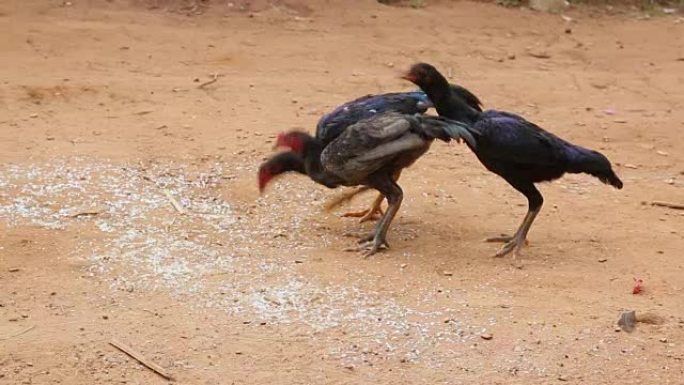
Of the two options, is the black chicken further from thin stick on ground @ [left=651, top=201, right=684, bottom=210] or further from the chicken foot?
thin stick on ground @ [left=651, top=201, right=684, bottom=210]

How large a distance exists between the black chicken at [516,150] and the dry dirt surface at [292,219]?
0.38 m

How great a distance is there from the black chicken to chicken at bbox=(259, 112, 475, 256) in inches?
4.6

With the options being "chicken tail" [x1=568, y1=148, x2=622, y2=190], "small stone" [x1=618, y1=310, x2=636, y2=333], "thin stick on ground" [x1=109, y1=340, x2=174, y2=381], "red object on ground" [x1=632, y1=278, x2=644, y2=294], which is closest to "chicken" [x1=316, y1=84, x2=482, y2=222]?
"chicken tail" [x1=568, y1=148, x2=622, y2=190]

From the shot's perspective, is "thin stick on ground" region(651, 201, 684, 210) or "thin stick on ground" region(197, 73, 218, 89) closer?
"thin stick on ground" region(651, 201, 684, 210)

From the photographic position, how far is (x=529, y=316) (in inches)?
200

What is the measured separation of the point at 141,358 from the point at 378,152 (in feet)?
6.22

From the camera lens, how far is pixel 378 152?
5867mm

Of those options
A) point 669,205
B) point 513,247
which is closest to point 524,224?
point 513,247

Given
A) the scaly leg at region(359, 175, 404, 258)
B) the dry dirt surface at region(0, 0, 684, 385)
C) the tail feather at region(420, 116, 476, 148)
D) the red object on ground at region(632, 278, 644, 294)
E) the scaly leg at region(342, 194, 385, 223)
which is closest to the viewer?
the dry dirt surface at region(0, 0, 684, 385)

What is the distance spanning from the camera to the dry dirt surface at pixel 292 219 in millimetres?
4734

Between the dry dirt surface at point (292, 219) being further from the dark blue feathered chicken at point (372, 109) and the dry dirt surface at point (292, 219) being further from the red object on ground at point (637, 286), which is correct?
the dark blue feathered chicken at point (372, 109)

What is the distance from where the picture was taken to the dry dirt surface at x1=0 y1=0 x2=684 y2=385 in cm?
473

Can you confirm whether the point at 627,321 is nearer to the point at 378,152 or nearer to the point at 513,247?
the point at 513,247

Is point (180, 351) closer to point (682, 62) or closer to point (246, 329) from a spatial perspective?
point (246, 329)
